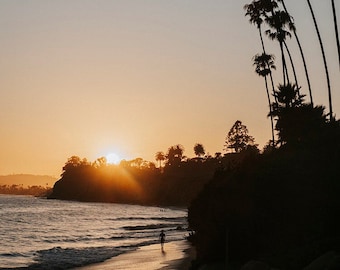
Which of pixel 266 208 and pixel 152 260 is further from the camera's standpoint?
pixel 152 260

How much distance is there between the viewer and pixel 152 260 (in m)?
41.8

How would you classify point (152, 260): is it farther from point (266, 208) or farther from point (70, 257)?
point (266, 208)

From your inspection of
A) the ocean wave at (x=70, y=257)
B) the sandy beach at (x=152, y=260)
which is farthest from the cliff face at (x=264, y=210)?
the ocean wave at (x=70, y=257)

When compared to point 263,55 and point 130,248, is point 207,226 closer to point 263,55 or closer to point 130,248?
point 130,248

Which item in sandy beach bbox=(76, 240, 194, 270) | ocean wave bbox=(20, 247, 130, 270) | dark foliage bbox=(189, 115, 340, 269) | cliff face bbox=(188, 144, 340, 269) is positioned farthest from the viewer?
ocean wave bbox=(20, 247, 130, 270)

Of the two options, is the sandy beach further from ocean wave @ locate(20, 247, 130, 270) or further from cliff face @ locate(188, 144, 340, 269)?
cliff face @ locate(188, 144, 340, 269)

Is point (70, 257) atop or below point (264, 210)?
below

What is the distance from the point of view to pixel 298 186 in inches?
1094

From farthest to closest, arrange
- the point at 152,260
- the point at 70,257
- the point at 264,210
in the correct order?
the point at 70,257
the point at 152,260
the point at 264,210

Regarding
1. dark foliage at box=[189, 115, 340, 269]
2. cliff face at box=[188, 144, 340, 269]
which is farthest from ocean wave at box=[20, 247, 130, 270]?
cliff face at box=[188, 144, 340, 269]

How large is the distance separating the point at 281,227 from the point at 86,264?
2062 centimetres

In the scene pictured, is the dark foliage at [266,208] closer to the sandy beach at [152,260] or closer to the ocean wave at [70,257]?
the sandy beach at [152,260]

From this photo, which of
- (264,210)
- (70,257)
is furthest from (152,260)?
(264,210)

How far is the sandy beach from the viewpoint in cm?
3747
